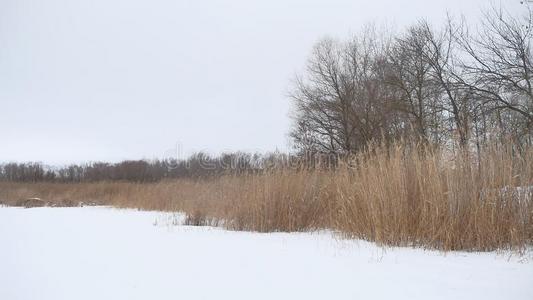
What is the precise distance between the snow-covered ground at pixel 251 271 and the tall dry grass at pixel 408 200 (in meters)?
0.37

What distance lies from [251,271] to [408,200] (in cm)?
250

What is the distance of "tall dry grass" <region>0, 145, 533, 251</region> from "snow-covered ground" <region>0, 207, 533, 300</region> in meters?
0.37

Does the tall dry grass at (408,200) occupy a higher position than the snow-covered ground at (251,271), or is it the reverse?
the tall dry grass at (408,200)

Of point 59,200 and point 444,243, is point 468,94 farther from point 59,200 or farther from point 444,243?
point 59,200

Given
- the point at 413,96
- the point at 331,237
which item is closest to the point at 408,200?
the point at 331,237

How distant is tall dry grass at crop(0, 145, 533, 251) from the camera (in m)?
4.80

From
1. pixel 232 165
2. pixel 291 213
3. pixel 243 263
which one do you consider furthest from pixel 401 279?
pixel 232 165

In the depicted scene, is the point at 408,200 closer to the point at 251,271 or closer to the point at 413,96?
the point at 251,271

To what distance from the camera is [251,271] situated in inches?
153

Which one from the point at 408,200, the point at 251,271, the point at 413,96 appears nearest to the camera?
the point at 251,271

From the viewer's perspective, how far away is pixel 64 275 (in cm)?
389

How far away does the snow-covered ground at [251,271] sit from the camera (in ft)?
10.4

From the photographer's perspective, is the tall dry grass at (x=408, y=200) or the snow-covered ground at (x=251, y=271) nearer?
the snow-covered ground at (x=251, y=271)

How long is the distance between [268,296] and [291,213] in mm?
4280
